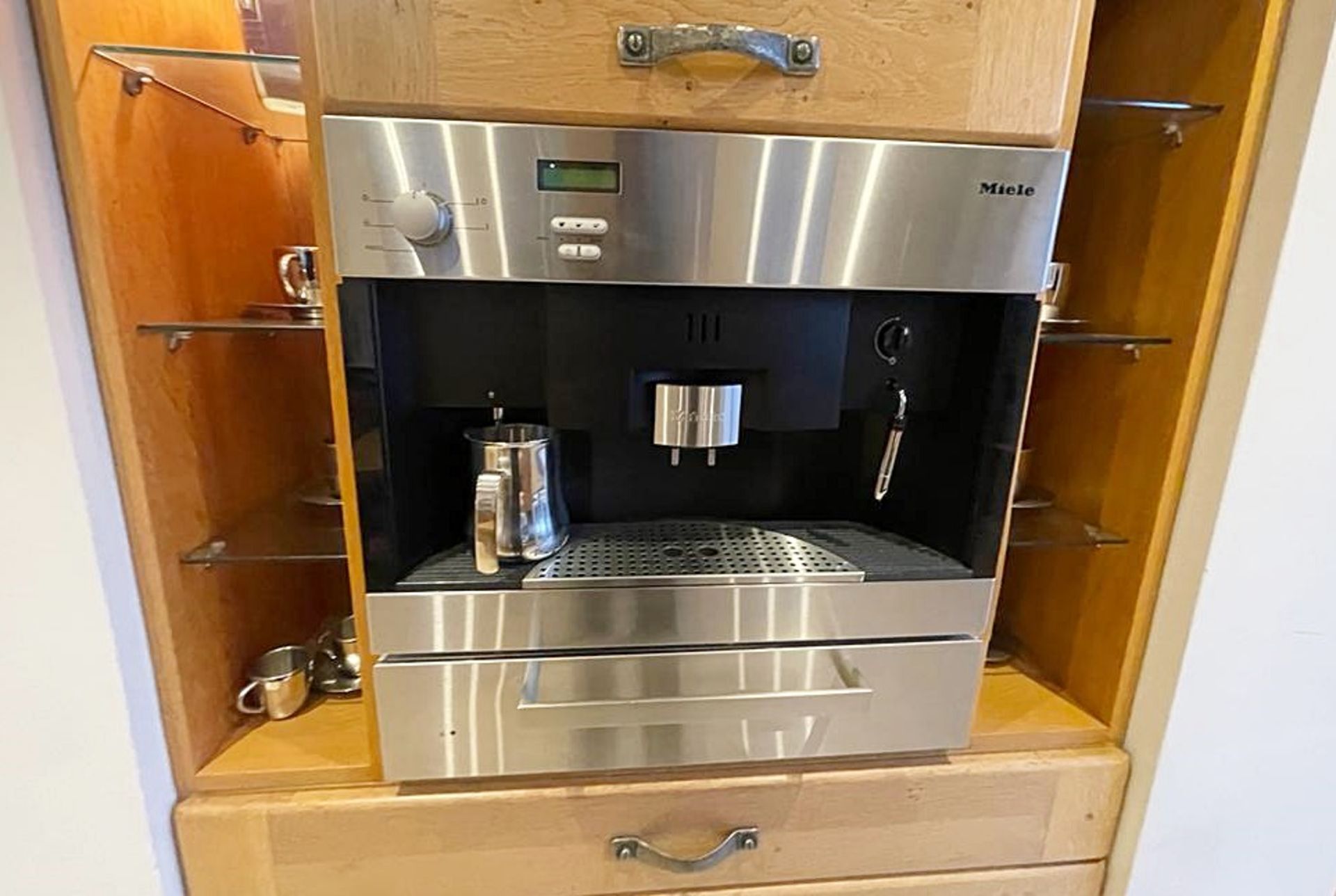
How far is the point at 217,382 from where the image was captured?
29.9 inches

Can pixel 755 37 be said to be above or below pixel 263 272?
above

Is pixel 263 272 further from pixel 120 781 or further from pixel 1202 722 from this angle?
pixel 1202 722

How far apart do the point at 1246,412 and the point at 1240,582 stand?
0.60 ft

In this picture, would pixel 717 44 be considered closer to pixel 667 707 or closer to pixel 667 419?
pixel 667 419

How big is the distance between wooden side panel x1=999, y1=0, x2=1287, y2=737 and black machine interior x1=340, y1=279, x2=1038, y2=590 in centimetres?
21

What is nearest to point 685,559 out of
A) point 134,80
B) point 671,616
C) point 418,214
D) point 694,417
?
point 671,616

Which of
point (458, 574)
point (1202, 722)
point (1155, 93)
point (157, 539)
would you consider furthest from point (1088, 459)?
point (157, 539)

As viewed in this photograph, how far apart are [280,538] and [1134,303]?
102cm

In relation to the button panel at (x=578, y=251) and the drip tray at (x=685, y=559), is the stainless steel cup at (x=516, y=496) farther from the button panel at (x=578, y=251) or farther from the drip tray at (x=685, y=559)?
the button panel at (x=578, y=251)

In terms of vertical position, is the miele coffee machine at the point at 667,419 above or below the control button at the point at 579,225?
below

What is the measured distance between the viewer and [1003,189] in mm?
603

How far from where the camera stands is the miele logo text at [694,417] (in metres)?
0.65

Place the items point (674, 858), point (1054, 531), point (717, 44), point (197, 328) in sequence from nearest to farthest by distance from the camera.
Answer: point (717, 44) < point (197, 328) < point (674, 858) < point (1054, 531)

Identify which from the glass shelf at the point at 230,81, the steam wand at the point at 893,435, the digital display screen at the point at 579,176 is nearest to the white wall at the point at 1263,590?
the steam wand at the point at 893,435
